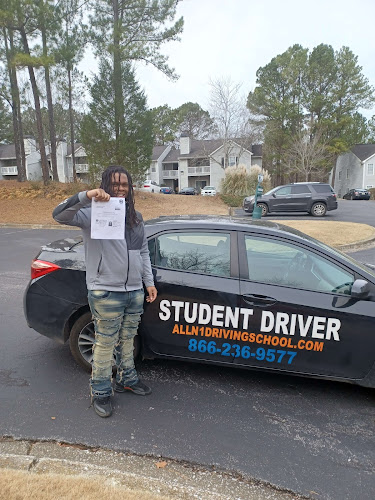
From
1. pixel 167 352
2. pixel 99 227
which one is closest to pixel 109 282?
pixel 99 227

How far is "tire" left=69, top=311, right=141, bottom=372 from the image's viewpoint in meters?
3.25

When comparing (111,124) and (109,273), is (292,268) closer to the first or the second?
(109,273)

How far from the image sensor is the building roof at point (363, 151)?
148ft

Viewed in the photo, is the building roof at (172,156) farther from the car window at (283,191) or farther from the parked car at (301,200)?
the parked car at (301,200)

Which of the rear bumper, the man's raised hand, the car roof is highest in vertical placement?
the man's raised hand

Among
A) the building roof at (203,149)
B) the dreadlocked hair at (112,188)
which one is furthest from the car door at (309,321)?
the building roof at (203,149)

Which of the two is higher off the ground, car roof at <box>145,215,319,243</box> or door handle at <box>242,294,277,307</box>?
car roof at <box>145,215,319,243</box>

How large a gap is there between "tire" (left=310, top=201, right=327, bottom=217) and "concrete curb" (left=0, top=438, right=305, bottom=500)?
16.5 meters

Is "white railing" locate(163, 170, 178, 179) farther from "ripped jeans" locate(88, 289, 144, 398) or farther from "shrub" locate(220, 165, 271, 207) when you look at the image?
"ripped jeans" locate(88, 289, 144, 398)

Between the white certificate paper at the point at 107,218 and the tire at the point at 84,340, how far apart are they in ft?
3.63

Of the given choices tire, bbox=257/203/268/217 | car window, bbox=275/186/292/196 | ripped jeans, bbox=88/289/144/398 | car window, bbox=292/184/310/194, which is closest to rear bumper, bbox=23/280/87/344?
ripped jeans, bbox=88/289/144/398

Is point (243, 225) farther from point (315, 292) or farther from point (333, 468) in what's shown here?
point (333, 468)

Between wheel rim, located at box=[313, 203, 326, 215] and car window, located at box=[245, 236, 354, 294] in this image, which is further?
wheel rim, located at box=[313, 203, 326, 215]

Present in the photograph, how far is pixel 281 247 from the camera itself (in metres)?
3.17
